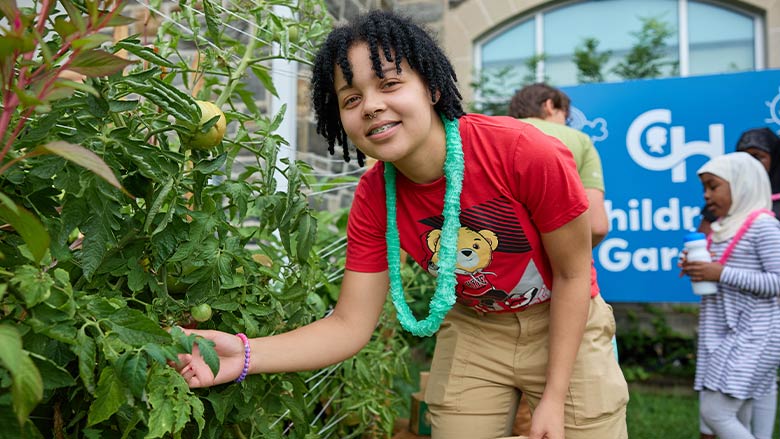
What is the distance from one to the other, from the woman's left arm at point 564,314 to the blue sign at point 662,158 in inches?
113

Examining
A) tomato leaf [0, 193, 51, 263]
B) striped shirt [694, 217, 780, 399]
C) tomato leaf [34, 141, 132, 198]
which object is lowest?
striped shirt [694, 217, 780, 399]

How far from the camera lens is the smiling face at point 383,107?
1331 millimetres

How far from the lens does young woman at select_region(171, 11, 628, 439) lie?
1.35 m

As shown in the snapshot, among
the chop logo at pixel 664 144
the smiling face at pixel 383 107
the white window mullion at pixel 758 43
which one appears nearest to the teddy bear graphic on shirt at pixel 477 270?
the smiling face at pixel 383 107

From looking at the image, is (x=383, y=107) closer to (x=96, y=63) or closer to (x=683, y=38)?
(x=96, y=63)

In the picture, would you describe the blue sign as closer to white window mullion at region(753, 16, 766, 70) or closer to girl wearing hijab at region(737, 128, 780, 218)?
girl wearing hijab at region(737, 128, 780, 218)

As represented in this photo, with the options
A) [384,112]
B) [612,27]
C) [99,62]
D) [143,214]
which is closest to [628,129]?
[612,27]

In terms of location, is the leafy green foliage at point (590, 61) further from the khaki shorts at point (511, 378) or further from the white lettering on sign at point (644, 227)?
the khaki shorts at point (511, 378)

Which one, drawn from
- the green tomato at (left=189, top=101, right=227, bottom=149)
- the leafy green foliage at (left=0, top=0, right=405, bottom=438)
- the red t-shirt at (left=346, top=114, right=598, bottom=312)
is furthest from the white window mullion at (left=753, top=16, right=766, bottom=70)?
the green tomato at (left=189, top=101, right=227, bottom=149)

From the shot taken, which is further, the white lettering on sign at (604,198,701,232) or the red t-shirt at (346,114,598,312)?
the white lettering on sign at (604,198,701,232)

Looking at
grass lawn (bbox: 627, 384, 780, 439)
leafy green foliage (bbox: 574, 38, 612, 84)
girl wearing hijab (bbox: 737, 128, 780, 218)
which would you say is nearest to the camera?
girl wearing hijab (bbox: 737, 128, 780, 218)

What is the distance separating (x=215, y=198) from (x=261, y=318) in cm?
23

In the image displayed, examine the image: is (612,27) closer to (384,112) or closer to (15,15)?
(384,112)

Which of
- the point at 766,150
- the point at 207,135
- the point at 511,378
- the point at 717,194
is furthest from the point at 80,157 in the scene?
the point at 766,150
